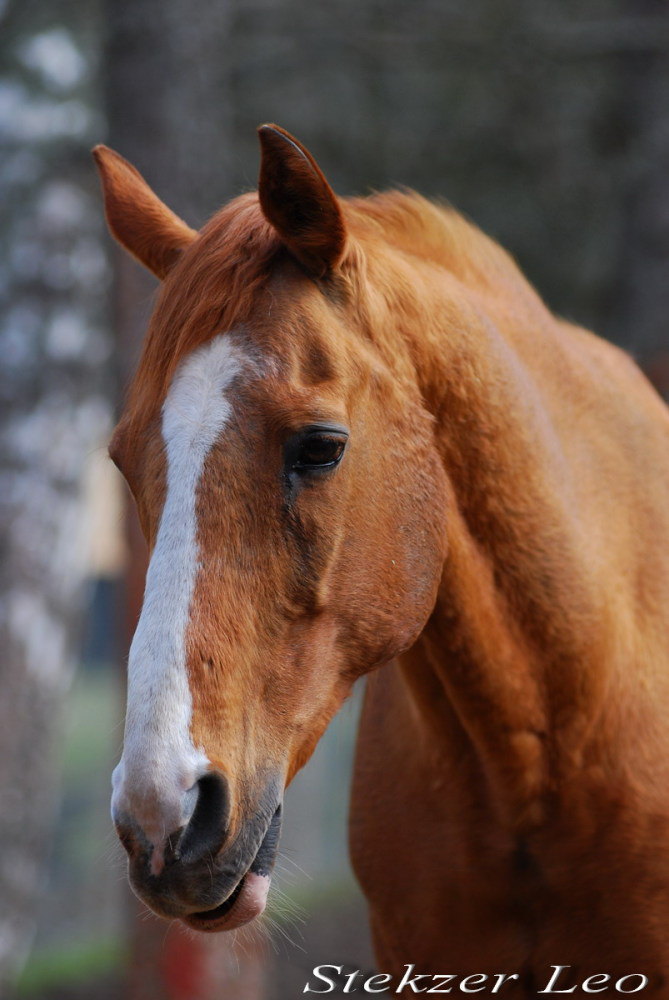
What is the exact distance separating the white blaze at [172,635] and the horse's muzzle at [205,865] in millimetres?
27

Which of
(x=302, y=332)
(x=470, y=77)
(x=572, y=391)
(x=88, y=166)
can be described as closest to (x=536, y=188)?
(x=470, y=77)

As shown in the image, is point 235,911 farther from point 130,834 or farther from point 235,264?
point 235,264

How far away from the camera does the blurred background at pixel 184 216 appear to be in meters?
5.36

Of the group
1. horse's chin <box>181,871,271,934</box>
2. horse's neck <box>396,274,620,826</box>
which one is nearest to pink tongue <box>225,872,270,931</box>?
Result: horse's chin <box>181,871,271,934</box>

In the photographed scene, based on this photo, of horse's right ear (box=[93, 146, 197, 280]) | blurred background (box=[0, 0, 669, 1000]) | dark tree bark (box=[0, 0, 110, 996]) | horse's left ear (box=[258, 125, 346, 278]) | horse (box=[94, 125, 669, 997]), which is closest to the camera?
horse (box=[94, 125, 669, 997])

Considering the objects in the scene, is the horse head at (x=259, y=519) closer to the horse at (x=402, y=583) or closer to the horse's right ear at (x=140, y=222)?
the horse at (x=402, y=583)

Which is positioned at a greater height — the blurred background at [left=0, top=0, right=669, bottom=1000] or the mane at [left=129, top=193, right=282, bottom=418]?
the mane at [left=129, top=193, right=282, bottom=418]

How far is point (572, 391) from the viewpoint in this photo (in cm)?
246

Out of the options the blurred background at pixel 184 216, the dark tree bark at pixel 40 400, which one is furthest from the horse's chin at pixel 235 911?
the dark tree bark at pixel 40 400

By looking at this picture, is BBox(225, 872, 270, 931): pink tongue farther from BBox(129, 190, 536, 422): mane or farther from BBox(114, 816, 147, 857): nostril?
BBox(129, 190, 536, 422): mane

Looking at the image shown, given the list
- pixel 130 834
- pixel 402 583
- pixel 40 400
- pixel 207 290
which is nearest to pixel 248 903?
→ pixel 130 834

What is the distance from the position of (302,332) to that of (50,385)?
4376mm

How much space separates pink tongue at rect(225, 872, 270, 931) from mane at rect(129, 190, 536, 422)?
86 cm

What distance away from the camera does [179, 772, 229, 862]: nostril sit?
1621 mm
